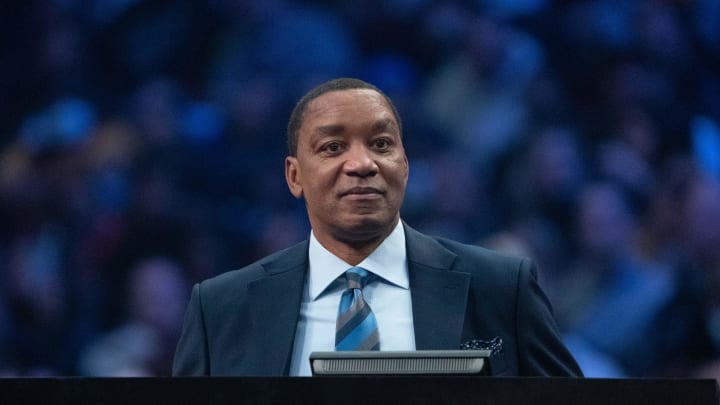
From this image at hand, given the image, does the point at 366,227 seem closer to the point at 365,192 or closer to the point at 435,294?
the point at 365,192

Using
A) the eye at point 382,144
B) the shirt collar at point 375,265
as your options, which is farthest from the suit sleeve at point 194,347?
the eye at point 382,144

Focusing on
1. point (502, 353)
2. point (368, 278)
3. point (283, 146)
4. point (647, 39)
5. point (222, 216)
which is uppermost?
point (647, 39)

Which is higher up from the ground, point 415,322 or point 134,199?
point 134,199

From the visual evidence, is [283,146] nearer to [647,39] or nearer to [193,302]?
[647,39]

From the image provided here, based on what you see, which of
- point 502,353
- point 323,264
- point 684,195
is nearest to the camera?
point 502,353

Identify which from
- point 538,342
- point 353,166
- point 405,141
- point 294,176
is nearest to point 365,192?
point 353,166

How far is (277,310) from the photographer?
2342 millimetres

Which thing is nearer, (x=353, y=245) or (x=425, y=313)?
(x=425, y=313)

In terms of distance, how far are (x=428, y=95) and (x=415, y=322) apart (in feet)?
7.31

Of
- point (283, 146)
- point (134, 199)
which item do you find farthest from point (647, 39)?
point (134, 199)

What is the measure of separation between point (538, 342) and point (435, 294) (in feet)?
0.74

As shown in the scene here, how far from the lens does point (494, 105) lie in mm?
4328

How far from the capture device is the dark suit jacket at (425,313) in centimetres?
225

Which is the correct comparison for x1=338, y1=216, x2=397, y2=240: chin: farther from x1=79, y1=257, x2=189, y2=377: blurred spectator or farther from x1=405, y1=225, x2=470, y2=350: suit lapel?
x1=79, y1=257, x2=189, y2=377: blurred spectator
